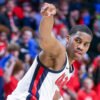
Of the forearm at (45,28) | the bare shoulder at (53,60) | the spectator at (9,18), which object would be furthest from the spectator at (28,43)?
the forearm at (45,28)

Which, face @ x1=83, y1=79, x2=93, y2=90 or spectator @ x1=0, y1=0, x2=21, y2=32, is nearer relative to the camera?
face @ x1=83, y1=79, x2=93, y2=90

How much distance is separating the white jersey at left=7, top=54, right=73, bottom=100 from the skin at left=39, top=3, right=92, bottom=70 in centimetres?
8

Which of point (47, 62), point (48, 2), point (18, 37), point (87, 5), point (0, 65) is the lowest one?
point (87, 5)

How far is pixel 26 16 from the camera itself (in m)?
9.61

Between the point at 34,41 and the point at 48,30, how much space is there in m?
5.16

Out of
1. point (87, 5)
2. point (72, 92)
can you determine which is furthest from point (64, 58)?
point (87, 5)

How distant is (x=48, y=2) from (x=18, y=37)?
534 centimetres

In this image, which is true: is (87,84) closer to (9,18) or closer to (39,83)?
(9,18)

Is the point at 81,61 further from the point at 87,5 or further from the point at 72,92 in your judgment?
the point at 87,5

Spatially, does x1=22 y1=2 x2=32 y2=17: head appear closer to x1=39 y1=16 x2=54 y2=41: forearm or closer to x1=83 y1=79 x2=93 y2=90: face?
x1=83 y1=79 x2=93 y2=90: face

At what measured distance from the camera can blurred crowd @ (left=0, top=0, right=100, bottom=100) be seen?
6530 mm

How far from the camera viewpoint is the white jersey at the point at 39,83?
3760mm

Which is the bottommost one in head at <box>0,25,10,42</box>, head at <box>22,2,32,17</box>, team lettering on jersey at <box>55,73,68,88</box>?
head at <box>22,2,32,17</box>

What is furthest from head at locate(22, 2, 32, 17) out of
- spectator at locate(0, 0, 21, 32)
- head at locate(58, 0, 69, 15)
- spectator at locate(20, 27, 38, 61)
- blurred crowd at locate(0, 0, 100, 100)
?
spectator at locate(20, 27, 38, 61)
